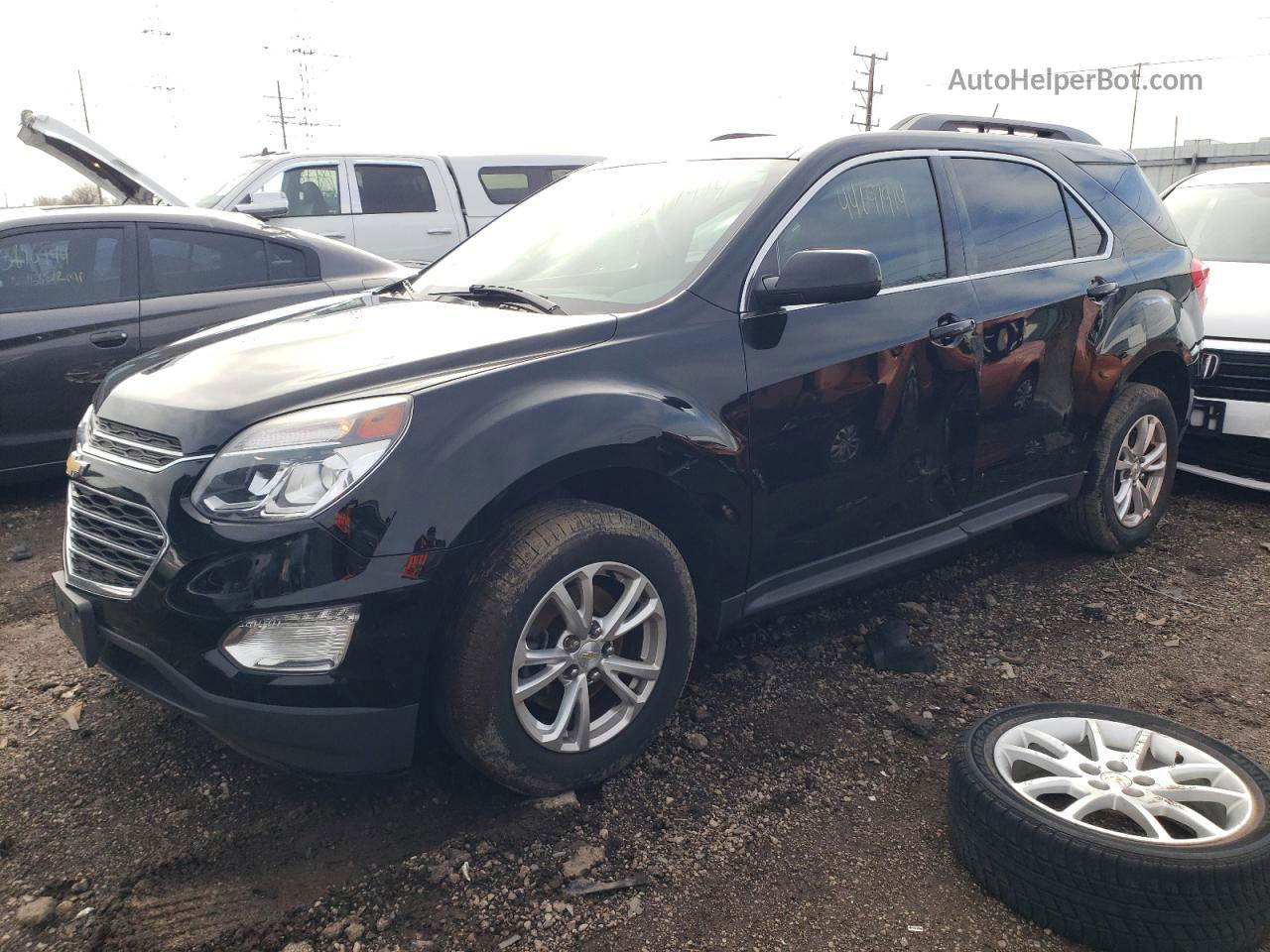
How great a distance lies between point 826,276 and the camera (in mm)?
2842

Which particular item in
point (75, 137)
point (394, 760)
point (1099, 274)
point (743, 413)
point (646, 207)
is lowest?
point (394, 760)

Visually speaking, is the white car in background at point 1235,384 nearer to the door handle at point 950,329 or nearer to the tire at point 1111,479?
the tire at point 1111,479

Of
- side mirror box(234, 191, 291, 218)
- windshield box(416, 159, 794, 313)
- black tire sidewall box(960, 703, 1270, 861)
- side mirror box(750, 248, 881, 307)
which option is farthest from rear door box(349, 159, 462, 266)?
black tire sidewall box(960, 703, 1270, 861)

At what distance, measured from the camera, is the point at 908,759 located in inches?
115

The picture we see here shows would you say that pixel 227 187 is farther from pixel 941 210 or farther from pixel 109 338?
pixel 941 210

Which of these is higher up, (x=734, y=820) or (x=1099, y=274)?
(x=1099, y=274)

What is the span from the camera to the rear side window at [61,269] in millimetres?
5082

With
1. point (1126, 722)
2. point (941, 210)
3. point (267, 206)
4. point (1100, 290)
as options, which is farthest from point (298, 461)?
point (267, 206)

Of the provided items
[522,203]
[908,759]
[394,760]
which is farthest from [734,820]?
[522,203]

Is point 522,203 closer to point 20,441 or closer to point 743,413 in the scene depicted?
point 743,413

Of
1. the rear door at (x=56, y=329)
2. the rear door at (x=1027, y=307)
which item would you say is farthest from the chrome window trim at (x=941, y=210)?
the rear door at (x=56, y=329)

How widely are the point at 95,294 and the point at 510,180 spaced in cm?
688

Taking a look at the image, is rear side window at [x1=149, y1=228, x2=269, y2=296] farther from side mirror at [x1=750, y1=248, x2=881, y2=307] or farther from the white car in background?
the white car in background

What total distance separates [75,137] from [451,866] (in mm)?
7336
